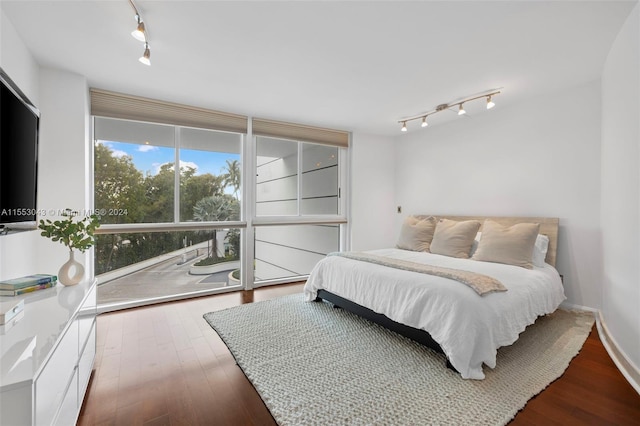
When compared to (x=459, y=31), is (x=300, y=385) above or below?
below

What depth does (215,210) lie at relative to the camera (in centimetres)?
381

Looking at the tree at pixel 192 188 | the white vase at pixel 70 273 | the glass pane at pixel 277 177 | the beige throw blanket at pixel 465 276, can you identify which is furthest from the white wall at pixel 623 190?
the tree at pixel 192 188

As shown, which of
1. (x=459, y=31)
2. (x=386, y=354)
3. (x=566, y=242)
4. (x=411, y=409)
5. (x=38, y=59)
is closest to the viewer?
(x=411, y=409)

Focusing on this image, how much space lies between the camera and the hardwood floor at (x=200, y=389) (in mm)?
1570

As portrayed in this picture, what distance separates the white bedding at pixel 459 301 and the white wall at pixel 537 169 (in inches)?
19.7

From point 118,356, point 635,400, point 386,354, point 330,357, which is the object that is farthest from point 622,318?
point 118,356

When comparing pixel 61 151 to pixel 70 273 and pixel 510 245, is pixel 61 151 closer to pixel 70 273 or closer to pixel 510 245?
pixel 70 273

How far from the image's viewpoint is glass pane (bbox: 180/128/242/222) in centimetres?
365

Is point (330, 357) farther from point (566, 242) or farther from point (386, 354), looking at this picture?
point (566, 242)

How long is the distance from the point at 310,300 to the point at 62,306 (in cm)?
232

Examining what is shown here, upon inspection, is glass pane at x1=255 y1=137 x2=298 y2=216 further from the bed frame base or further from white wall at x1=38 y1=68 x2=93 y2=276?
white wall at x1=38 y1=68 x2=93 y2=276

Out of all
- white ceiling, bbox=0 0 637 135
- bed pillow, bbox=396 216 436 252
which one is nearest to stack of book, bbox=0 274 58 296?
white ceiling, bbox=0 0 637 135

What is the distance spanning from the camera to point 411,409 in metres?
1.61

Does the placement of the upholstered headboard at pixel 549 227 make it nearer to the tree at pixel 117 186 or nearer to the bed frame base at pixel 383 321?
the bed frame base at pixel 383 321
